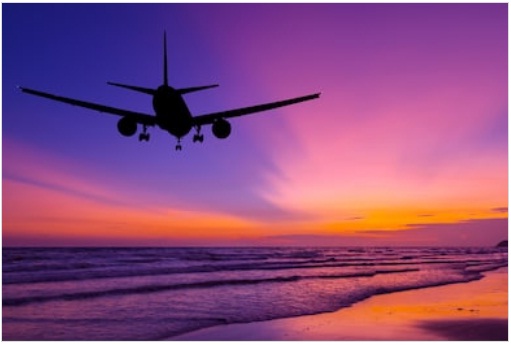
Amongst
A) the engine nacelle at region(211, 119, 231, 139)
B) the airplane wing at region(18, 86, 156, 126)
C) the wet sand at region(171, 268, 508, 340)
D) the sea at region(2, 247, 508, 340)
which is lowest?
the wet sand at region(171, 268, 508, 340)

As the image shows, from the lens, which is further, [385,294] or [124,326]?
[385,294]

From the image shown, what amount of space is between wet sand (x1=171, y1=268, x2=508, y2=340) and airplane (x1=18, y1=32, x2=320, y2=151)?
561 centimetres

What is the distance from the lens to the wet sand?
1573cm

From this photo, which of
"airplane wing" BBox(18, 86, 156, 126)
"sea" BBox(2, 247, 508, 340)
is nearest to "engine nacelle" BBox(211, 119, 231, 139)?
"airplane wing" BBox(18, 86, 156, 126)

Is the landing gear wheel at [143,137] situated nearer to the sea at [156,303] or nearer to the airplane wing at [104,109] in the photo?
the airplane wing at [104,109]

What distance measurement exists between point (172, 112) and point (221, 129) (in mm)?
1933

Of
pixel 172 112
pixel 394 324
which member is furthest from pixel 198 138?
pixel 394 324

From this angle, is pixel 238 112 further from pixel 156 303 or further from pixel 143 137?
pixel 156 303

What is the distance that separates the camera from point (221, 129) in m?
16.2

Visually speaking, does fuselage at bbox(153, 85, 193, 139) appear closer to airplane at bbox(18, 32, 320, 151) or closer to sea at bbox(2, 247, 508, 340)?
airplane at bbox(18, 32, 320, 151)

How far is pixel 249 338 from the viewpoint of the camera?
1545 cm

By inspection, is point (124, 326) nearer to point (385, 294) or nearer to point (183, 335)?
point (183, 335)

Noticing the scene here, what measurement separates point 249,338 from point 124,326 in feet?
14.2

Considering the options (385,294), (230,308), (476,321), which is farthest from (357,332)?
(385,294)
